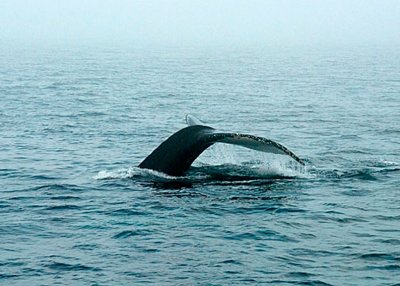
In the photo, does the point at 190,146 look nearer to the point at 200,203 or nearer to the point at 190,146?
the point at 190,146

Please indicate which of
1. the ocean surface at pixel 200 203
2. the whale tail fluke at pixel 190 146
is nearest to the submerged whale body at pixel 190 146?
the whale tail fluke at pixel 190 146

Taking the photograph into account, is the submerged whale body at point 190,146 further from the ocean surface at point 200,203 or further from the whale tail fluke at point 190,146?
the ocean surface at point 200,203

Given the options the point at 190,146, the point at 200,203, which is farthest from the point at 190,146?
the point at 200,203

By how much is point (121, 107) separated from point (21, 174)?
16319mm

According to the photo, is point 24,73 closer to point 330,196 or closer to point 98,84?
point 98,84

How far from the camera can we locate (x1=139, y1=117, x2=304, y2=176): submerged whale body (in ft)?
53.2

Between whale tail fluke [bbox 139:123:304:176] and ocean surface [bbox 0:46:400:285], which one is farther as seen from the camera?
whale tail fluke [bbox 139:123:304:176]

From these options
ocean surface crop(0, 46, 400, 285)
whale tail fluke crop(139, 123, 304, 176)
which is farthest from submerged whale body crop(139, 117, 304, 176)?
ocean surface crop(0, 46, 400, 285)

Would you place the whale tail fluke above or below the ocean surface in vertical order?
above

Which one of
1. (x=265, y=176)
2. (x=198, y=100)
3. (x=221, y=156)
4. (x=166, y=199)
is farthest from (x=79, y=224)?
(x=198, y=100)

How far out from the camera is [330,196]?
1653 centimetres

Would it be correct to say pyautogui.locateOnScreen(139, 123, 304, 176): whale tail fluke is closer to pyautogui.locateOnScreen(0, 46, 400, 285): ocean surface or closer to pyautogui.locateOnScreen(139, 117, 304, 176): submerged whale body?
pyautogui.locateOnScreen(139, 117, 304, 176): submerged whale body

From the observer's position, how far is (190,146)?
1686 cm

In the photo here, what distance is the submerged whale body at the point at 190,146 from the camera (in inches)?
638
